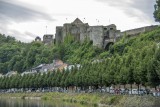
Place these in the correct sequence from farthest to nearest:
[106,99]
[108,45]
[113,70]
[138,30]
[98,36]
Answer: [98,36] < [108,45] < [138,30] < [113,70] < [106,99]

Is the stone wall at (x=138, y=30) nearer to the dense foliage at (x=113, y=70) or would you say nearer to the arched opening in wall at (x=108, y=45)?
the dense foliage at (x=113, y=70)

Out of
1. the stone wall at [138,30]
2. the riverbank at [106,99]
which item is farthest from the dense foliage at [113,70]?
the riverbank at [106,99]

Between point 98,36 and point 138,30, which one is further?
point 98,36

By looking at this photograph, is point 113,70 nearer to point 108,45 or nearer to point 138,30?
point 138,30

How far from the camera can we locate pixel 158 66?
7219 centimetres

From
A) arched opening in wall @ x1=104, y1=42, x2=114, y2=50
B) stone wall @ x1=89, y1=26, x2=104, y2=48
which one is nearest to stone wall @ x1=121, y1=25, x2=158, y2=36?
arched opening in wall @ x1=104, y1=42, x2=114, y2=50

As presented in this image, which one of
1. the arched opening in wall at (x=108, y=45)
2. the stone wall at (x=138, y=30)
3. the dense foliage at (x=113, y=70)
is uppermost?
the stone wall at (x=138, y=30)

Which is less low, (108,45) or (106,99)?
(108,45)

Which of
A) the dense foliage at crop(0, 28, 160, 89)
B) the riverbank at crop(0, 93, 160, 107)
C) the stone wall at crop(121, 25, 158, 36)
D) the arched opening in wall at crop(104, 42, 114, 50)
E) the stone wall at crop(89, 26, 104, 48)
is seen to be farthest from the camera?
the stone wall at crop(89, 26, 104, 48)

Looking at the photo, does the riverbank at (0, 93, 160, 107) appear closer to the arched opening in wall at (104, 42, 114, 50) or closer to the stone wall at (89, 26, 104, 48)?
the arched opening in wall at (104, 42, 114, 50)

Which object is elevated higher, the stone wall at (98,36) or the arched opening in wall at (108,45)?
the stone wall at (98,36)

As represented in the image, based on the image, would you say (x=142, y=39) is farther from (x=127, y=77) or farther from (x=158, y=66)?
(x=158, y=66)

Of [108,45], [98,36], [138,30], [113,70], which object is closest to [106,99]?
[113,70]

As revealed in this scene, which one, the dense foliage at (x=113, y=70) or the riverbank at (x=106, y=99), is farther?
the dense foliage at (x=113, y=70)
